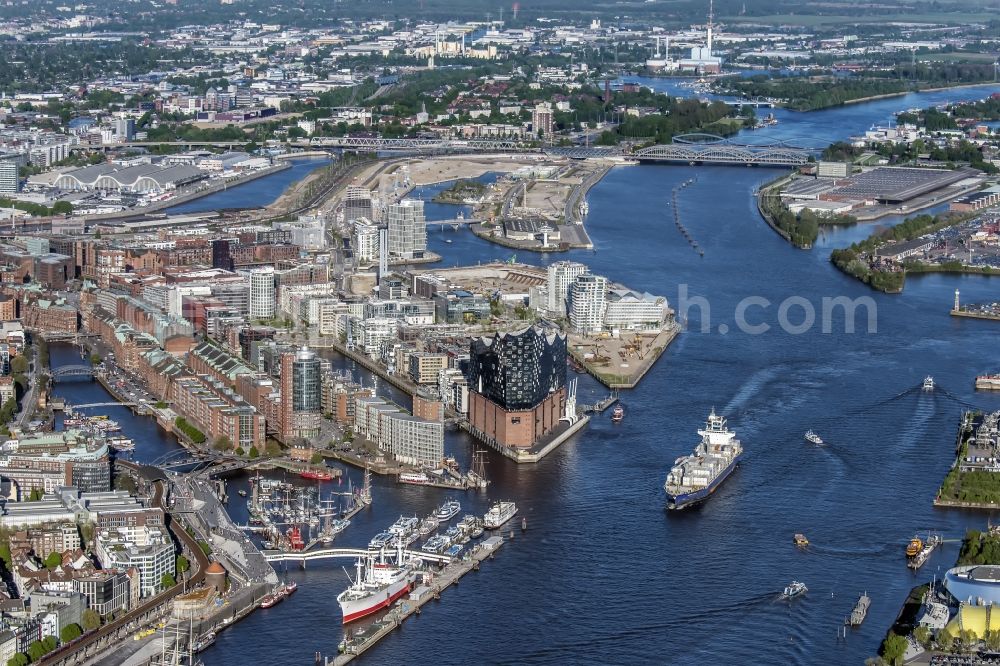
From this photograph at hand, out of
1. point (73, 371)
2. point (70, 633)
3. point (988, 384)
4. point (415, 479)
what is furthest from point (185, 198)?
point (70, 633)

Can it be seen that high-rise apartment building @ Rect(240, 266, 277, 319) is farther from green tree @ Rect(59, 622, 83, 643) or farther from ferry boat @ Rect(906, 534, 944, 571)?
green tree @ Rect(59, 622, 83, 643)

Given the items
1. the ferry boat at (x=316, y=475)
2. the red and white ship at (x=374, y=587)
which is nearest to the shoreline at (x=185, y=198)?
the ferry boat at (x=316, y=475)

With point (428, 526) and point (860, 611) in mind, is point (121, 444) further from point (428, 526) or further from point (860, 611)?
point (860, 611)

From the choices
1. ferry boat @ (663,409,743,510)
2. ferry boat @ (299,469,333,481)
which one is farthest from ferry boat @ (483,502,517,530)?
ferry boat @ (299,469,333,481)

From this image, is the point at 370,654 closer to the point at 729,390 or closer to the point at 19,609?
the point at 19,609

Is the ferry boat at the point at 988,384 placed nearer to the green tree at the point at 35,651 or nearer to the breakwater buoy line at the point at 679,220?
the breakwater buoy line at the point at 679,220

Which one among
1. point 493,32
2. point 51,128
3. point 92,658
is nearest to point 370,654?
point 92,658
